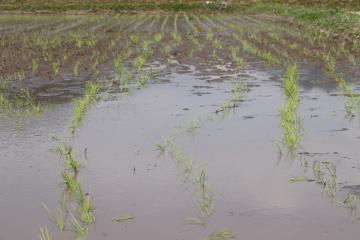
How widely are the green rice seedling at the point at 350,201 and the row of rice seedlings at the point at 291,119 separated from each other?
118 cm

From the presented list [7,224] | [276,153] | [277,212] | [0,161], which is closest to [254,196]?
[277,212]

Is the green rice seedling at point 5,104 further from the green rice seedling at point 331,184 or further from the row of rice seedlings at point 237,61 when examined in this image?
the row of rice seedlings at point 237,61

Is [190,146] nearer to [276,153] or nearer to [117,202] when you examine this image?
[276,153]

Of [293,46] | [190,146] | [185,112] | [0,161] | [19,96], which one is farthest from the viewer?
[293,46]

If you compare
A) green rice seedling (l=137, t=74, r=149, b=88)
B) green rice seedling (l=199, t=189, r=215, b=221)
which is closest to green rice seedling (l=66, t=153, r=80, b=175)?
green rice seedling (l=199, t=189, r=215, b=221)

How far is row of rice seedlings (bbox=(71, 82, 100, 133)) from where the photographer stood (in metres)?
6.19

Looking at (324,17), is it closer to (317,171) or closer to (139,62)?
(139,62)

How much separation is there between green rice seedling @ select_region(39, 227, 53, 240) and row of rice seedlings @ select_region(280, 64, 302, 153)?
2421 mm

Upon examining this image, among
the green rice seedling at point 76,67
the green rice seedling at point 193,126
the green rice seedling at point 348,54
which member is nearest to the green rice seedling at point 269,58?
the green rice seedling at point 348,54

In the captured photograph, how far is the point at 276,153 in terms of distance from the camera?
501 cm

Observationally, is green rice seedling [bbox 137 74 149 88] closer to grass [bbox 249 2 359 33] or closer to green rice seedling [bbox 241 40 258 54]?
green rice seedling [bbox 241 40 258 54]

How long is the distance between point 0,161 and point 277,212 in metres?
2.47

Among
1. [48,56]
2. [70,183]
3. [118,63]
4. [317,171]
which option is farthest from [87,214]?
[48,56]

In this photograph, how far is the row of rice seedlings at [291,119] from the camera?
5203mm
